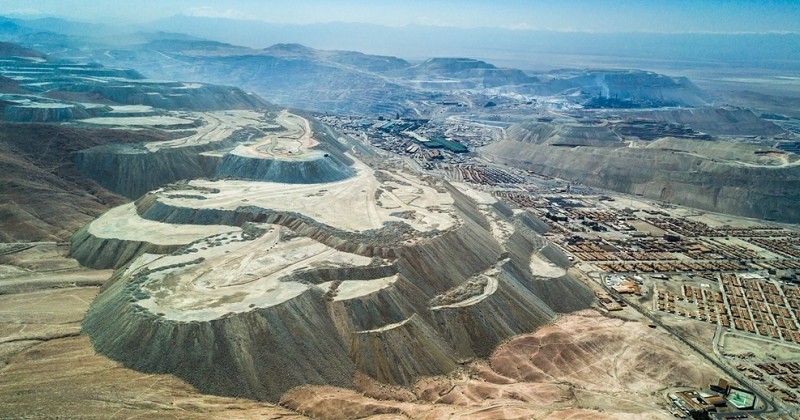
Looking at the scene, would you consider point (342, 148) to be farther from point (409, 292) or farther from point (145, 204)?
point (409, 292)

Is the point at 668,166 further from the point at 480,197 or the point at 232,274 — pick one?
the point at 232,274

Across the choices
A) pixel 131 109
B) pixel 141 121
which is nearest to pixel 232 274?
pixel 141 121

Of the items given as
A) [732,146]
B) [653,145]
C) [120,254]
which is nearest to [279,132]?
[120,254]

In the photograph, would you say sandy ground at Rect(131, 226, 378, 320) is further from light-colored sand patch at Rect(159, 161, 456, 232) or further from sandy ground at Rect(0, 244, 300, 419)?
light-colored sand patch at Rect(159, 161, 456, 232)

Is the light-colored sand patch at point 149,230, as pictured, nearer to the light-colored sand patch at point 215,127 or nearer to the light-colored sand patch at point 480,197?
the light-colored sand patch at point 215,127

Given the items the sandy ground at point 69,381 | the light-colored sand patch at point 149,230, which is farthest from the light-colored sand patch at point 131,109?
the sandy ground at point 69,381
